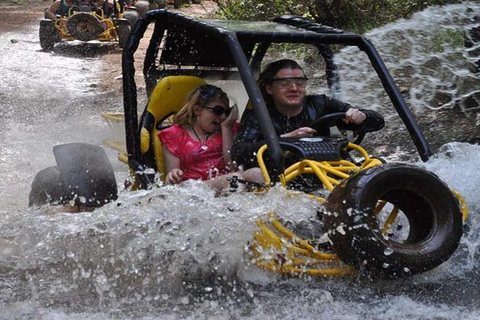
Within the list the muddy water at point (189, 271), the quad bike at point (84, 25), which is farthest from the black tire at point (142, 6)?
the muddy water at point (189, 271)

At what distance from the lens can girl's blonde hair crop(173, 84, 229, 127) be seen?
4465mm

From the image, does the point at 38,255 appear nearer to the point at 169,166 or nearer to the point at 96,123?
the point at 169,166

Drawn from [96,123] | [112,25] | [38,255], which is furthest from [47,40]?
[38,255]

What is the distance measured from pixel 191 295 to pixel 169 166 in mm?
1131

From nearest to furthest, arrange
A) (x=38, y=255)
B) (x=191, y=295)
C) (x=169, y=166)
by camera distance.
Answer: (x=191, y=295) → (x=38, y=255) → (x=169, y=166)

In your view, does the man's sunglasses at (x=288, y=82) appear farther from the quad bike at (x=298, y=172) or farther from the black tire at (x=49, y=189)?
the black tire at (x=49, y=189)

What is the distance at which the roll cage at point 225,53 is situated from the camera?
149 inches

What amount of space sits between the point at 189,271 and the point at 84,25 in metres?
11.3

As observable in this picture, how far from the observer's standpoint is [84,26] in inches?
564

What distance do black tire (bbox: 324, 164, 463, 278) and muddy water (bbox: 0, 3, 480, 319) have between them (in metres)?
0.19

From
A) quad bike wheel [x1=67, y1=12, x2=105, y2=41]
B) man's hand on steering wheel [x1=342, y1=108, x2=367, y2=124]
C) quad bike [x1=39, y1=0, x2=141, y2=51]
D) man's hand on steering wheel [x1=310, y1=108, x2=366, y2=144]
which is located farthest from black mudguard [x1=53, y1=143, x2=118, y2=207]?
quad bike wheel [x1=67, y1=12, x2=105, y2=41]

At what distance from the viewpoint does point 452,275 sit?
3678 mm

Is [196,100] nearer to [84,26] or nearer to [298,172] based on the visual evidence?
[298,172]

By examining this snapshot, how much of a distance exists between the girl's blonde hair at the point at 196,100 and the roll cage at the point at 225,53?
24 centimetres
